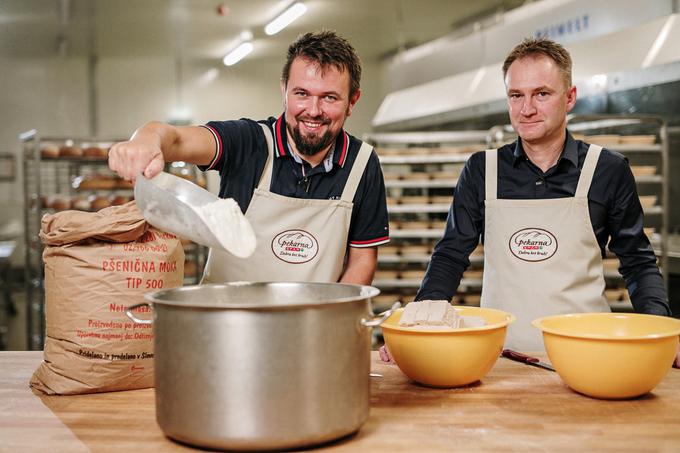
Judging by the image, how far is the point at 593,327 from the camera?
4.95ft

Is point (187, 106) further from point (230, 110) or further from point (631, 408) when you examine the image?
point (631, 408)

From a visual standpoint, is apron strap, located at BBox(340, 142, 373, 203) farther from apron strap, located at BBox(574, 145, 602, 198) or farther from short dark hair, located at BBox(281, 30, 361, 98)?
apron strap, located at BBox(574, 145, 602, 198)

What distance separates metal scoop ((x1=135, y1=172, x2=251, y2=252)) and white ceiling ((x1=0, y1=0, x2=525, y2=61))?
5593 millimetres

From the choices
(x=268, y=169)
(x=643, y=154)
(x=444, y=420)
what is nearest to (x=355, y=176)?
(x=268, y=169)

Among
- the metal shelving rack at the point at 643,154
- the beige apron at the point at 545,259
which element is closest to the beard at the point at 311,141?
the beige apron at the point at 545,259

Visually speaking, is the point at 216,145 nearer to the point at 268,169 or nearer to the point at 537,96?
the point at 268,169

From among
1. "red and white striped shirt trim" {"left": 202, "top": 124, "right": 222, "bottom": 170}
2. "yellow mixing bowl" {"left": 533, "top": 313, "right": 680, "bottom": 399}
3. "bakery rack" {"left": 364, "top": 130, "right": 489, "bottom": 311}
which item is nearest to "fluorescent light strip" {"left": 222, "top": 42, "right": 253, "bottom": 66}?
"bakery rack" {"left": 364, "top": 130, "right": 489, "bottom": 311}

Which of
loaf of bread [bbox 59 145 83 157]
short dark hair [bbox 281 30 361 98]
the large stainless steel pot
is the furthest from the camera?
loaf of bread [bbox 59 145 83 157]

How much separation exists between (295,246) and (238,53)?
847 centimetres

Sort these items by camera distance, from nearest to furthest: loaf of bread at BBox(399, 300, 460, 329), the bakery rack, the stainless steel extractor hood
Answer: loaf of bread at BBox(399, 300, 460, 329) < the stainless steel extractor hood < the bakery rack

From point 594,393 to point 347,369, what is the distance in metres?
0.54

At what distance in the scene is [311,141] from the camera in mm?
1864

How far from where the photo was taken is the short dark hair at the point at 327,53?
1.81 m

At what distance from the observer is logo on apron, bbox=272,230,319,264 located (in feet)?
6.31
